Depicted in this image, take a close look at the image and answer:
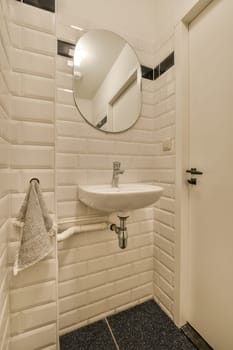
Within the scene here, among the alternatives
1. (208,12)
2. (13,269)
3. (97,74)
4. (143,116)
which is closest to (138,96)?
(143,116)

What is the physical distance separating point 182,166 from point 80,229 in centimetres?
73

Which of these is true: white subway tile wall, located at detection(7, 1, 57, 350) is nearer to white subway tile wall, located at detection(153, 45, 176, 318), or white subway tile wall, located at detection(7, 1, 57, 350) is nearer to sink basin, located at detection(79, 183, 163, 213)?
sink basin, located at detection(79, 183, 163, 213)

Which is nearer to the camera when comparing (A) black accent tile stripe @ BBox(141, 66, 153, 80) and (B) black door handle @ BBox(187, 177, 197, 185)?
(B) black door handle @ BBox(187, 177, 197, 185)

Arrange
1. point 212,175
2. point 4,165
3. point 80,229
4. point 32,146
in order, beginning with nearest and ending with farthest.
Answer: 1. point 4,165
2. point 32,146
3. point 212,175
4. point 80,229

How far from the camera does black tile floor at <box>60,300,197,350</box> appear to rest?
39.8 inches

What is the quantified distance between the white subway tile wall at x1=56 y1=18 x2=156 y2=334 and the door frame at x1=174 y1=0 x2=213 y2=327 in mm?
267

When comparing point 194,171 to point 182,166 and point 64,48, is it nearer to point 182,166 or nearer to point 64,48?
point 182,166

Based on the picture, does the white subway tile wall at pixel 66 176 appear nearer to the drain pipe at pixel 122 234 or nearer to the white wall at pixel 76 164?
the white wall at pixel 76 164

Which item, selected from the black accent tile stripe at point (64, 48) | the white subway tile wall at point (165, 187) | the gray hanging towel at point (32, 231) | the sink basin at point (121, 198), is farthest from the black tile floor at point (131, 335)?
the black accent tile stripe at point (64, 48)

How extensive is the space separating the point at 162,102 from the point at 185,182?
0.59m

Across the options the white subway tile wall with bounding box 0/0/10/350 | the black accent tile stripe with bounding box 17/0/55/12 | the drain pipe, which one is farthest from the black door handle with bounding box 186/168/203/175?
the black accent tile stripe with bounding box 17/0/55/12

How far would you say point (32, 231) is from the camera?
722 millimetres

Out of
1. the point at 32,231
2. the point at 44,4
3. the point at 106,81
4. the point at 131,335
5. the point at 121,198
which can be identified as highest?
the point at 44,4

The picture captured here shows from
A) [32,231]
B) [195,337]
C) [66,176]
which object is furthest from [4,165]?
[195,337]
